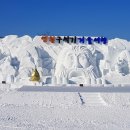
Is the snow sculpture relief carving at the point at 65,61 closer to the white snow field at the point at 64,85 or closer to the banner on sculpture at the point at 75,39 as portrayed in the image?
the white snow field at the point at 64,85

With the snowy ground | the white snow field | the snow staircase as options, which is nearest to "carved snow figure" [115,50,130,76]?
the white snow field

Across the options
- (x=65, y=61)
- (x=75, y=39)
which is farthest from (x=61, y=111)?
(x=75, y=39)

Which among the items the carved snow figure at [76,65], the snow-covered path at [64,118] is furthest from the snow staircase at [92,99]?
the carved snow figure at [76,65]

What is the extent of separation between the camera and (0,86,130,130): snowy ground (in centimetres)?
1533

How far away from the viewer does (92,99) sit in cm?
Answer: 2305

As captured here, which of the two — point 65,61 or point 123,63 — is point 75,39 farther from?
point 123,63

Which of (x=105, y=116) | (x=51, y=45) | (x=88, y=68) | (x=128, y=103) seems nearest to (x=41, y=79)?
(x=88, y=68)

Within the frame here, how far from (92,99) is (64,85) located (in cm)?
636

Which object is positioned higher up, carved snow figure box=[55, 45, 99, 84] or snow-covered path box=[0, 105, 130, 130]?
carved snow figure box=[55, 45, 99, 84]

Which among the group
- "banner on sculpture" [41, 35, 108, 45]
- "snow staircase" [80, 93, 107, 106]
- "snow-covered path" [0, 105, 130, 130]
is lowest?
"snow-covered path" [0, 105, 130, 130]

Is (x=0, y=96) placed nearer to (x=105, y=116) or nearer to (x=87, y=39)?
(x=105, y=116)

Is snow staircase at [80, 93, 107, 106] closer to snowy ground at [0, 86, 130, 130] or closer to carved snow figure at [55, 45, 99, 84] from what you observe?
snowy ground at [0, 86, 130, 130]

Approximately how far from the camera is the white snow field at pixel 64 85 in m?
16.9

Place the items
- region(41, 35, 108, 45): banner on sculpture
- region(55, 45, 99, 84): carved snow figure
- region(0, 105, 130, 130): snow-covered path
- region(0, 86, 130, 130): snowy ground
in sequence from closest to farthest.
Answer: region(0, 105, 130, 130): snow-covered path, region(0, 86, 130, 130): snowy ground, region(55, 45, 99, 84): carved snow figure, region(41, 35, 108, 45): banner on sculpture
